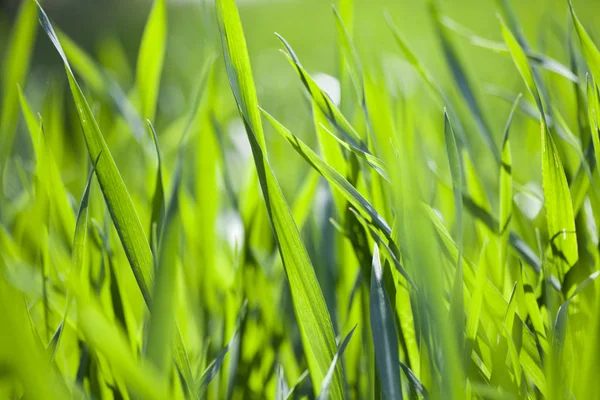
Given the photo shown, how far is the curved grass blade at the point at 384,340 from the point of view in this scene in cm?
21

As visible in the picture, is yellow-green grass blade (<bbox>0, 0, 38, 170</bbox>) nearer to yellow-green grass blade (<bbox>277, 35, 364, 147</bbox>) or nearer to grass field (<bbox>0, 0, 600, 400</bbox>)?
grass field (<bbox>0, 0, 600, 400</bbox>)

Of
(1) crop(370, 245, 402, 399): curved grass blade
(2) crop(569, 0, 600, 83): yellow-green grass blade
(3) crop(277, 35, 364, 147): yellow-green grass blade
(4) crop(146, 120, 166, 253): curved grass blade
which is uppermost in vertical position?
(2) crop(569, 0, 600, 83): yellow-green grass blade

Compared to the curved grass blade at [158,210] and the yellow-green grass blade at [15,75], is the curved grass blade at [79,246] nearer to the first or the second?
the curved grass blade at [158,210]

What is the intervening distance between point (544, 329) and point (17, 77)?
1.32 ft

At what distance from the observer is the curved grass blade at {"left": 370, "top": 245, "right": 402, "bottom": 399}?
21cm

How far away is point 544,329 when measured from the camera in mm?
256

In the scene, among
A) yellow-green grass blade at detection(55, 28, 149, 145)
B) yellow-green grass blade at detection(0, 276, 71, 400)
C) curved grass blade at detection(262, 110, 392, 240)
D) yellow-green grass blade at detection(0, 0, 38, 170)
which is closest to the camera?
yellow-green grass blade at detection(0, 276, 71, 400)

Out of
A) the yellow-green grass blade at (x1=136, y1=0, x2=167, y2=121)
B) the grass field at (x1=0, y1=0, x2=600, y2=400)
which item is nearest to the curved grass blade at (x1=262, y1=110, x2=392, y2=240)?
the grass field at (x1=0, y1=0, x2=600, y2=400)

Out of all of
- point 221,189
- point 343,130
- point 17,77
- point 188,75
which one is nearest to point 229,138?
point 221,189

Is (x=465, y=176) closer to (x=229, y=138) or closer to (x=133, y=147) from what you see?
(x=229, y=138)

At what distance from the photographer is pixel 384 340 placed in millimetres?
216

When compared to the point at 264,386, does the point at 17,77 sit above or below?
above

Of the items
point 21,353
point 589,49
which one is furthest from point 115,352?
point 589,49

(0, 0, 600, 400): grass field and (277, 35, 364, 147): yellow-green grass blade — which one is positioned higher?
(277, 35, 364, 147): yellow-green grass blade
